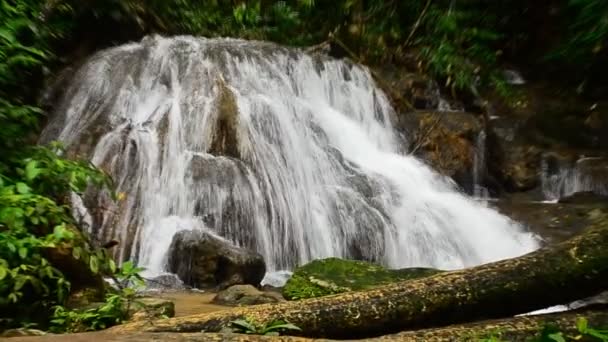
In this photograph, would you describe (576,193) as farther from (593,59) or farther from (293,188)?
(293,188)

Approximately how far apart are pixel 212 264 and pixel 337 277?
1.41 m

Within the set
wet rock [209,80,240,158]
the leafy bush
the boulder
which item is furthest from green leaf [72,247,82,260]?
wet rock [209,80,240,158]

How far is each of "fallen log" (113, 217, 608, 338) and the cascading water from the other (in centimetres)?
374

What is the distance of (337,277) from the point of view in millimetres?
4793

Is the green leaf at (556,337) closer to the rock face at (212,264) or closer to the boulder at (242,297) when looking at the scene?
the boulder at (242,297)

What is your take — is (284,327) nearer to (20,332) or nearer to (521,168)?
(20,332)

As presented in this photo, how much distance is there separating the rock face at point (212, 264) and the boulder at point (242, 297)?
0.54 meters

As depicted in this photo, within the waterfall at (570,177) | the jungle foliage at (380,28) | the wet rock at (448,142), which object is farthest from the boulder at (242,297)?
the waterfall at (570,177)

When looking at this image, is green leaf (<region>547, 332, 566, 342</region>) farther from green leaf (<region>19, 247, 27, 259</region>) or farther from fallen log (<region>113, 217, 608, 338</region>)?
green leaf (<region>19, 247, 27, 259</region>)

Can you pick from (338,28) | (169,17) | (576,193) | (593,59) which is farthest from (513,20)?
(169,17)

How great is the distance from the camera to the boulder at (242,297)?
181 inches

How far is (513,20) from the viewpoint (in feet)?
42.8

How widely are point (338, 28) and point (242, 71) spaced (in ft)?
11.8

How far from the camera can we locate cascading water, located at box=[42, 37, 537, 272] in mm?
7004
